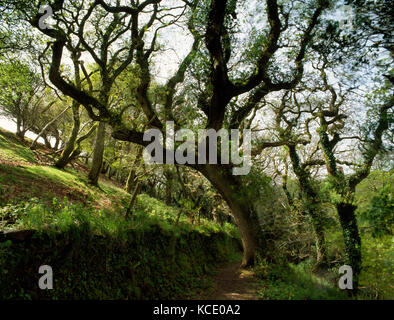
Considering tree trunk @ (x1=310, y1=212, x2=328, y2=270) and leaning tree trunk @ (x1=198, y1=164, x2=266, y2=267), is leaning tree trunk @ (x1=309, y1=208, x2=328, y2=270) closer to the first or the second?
tree trunk @ (x1=310, y1=212, x2=328, y2=270)

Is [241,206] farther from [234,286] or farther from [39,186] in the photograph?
[39,186]

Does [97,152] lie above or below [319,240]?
above

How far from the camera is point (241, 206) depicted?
8.13 m

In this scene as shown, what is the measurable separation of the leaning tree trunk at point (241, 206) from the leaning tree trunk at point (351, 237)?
3.27 meters

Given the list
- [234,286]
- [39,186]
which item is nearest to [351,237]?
[234,286]

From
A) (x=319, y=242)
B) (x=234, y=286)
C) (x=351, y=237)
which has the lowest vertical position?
(x=234, y=286)

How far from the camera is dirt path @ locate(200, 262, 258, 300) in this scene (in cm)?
680

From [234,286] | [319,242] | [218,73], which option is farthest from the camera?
[319,242]

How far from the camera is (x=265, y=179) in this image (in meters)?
7.69

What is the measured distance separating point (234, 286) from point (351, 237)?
5172 millimetres

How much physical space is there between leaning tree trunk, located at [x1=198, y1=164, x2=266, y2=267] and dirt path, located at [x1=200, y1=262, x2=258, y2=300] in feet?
2.20

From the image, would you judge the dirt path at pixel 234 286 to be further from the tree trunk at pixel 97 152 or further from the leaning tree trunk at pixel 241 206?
the tree trunk at pixel 97 152

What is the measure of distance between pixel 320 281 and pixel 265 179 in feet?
14.6
